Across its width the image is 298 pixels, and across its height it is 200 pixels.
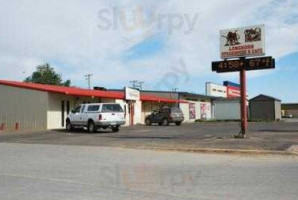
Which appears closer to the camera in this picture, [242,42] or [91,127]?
[242,42]

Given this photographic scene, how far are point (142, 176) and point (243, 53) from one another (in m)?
14.3

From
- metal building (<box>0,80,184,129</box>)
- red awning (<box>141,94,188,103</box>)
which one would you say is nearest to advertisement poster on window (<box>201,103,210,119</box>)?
red awning (<box>141,94,188,103</box>)

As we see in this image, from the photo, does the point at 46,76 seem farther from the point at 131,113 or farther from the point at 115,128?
the point at 115,128

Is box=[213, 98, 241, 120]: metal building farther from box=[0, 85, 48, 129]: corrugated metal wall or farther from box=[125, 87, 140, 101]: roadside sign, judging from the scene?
box=[0, 85, 48, 129]: corrugated metal wall

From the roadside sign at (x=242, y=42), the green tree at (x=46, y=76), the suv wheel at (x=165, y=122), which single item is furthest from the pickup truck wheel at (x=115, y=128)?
the green tree at (x=46, y=76)

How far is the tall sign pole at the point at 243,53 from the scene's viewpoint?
82.4 feet

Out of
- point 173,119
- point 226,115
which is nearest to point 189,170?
point 173,119

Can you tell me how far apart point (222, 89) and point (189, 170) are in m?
80.7

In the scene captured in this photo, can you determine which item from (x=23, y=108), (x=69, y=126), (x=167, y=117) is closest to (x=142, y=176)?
(x=69, y=126)

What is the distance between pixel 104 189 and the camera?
10.8 metres

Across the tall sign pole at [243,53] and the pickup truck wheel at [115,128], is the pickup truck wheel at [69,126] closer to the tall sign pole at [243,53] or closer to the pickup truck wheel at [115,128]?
the pickup truck wheel at [115,128]

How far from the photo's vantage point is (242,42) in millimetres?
25625

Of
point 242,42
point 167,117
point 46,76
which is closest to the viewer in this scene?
point 242,42

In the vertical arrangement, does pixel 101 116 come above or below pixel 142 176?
above
